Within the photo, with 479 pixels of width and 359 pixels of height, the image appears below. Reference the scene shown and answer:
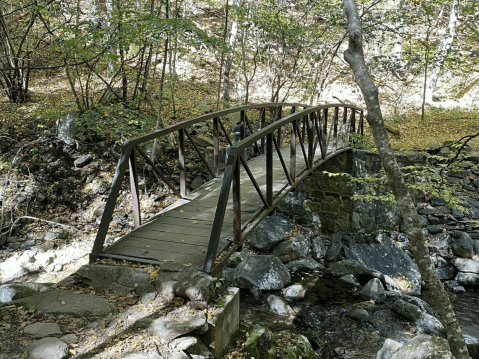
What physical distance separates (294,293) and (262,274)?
0.68 metres

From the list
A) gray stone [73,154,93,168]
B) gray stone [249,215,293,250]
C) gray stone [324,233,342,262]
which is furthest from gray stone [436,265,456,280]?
gray stone [73,154,93,168]

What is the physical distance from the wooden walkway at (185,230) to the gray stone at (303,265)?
2.47 m

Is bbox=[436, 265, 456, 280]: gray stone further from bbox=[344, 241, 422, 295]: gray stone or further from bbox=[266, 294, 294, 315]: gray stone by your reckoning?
bbox=[266, 294, 294, 315]: gray stone

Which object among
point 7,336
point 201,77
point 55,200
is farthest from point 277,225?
point 201,77

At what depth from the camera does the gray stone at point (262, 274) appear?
22.2 ft

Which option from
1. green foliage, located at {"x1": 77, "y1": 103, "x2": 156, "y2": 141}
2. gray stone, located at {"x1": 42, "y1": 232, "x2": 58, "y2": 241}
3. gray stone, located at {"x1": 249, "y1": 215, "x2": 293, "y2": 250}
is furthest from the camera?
gray stone, located at {"x1": 249, "y1": 215, "x2": 293, "y2": 250}

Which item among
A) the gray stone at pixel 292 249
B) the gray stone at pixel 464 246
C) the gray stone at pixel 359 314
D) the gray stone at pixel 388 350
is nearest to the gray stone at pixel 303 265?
the gray stone at pixel 292 249

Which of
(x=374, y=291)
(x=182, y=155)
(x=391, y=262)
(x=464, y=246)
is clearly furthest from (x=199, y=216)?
(x=464, y=246)

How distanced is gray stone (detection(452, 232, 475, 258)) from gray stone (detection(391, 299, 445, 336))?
3.65 metres

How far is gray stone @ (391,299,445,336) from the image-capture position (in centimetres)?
580

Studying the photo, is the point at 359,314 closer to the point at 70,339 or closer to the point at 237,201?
the point at 237,201

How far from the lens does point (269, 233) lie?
8711mm

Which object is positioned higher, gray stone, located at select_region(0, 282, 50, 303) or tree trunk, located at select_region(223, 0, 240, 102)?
tree trunk, located at select_region(223, 0, 240, 102)

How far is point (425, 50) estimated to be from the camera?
1277cm
